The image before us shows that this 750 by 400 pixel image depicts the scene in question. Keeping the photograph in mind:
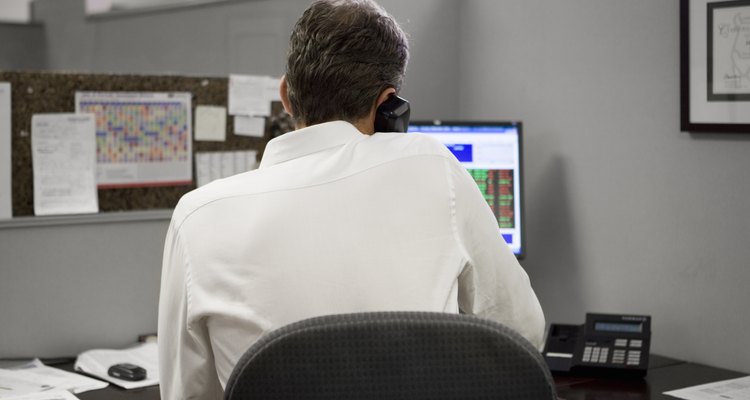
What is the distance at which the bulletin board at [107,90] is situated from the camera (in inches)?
74.0

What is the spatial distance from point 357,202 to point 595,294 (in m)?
1.14

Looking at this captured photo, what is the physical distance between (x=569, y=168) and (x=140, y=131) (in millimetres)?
1013

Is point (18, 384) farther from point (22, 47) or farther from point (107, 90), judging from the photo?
point (22, 47)

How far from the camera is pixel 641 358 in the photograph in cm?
177

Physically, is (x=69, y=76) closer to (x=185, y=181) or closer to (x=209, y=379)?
(x=185, y=181)

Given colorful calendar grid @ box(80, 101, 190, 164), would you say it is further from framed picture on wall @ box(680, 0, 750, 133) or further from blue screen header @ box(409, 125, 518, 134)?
framed picture on wall @ box(680, 0, 750, 133)

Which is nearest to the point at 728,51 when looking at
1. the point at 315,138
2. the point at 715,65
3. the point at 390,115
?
the point at 715,65

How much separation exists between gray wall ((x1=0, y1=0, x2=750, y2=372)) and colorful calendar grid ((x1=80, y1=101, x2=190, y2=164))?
0.17m

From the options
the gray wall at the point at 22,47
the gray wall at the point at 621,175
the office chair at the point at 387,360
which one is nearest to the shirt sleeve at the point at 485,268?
the office chair at the point at 387,360

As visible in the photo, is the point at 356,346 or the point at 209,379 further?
the point at 209,379

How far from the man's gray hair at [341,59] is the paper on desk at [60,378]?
797 mm

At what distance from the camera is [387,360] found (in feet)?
2.81

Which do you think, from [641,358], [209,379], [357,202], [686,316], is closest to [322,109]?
A: [357,202]

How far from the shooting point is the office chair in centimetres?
86
